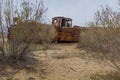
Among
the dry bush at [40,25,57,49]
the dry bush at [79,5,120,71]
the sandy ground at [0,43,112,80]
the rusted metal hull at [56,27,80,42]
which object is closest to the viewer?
the dry bush at [79,5,120,71]

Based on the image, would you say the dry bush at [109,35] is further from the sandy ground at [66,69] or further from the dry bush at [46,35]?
the dry bush at [46,35]

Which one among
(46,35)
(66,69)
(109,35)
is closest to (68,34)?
(46,35)

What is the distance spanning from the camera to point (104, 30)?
8.92m

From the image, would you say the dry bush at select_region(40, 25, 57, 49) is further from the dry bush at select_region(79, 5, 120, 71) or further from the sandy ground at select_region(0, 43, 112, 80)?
the dry bush at select_region(79, 5, 120, 71)

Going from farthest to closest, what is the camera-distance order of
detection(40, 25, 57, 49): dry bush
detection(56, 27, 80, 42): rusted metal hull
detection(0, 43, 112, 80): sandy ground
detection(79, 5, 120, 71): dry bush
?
detection(56, 27, 80, 42): rusted metal hull → detection(40, 25, 57, 49): dry bush → detection(0, 43, 112, 80): sandy ground → detection(79, 5, 120, 71): dry bush

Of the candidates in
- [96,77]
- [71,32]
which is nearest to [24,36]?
[96,77]

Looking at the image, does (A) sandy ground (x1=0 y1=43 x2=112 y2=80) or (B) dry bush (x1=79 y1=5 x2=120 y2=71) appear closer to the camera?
Answer: (B) dry bush (x1=79 y1=5 x2=120 y2=71)

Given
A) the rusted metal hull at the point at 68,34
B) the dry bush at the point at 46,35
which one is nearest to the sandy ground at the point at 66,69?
the dry bush at the point at 46,35

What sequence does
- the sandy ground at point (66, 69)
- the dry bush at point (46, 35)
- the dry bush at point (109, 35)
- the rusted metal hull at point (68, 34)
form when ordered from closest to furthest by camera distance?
the dry bush at point (109, 35)
the sandy ground at point (66, 69)
the dry bush at point (46, 35)
the rusted metal hull at point (68, 34)

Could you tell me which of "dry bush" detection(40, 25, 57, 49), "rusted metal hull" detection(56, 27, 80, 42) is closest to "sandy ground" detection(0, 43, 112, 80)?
"dry bush" detection(40, 25, 57, 49)

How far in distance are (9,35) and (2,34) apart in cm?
26

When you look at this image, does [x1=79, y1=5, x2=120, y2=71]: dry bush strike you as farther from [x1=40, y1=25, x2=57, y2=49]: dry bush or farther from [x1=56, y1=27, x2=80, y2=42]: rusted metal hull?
[x1=56, y1=27, x2=80, y2=42]: rusted metal hull

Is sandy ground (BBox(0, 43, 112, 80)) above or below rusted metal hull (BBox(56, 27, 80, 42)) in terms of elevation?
below

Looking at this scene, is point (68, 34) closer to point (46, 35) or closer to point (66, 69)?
point (46, 35)
